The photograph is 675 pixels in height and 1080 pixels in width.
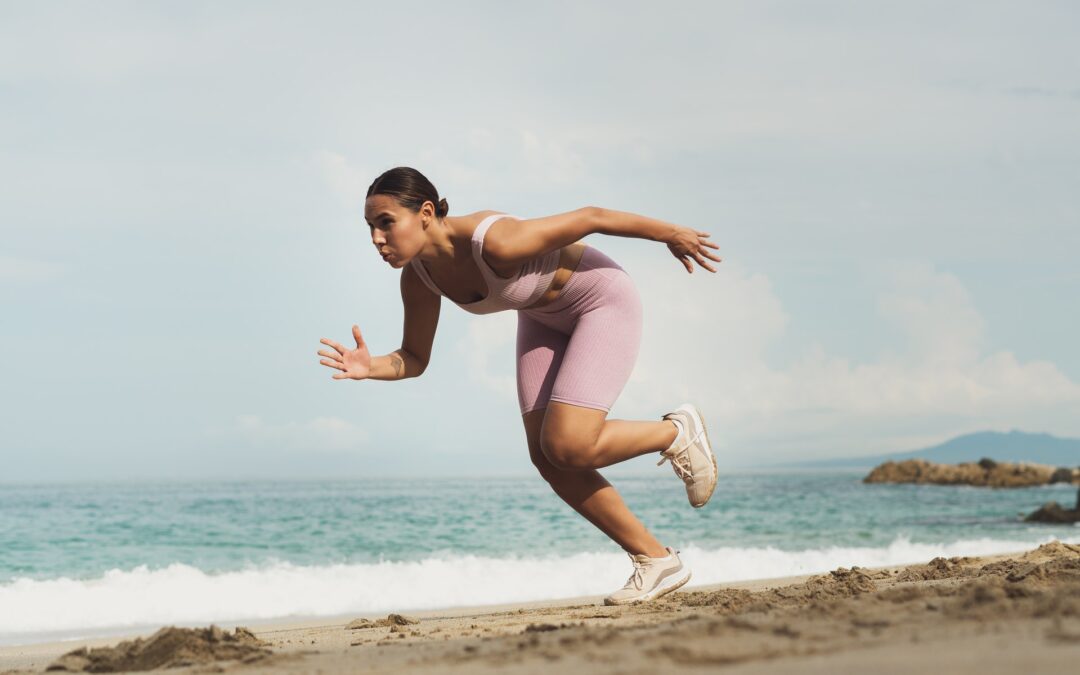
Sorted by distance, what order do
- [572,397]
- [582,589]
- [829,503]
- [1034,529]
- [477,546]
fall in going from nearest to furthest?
[572,397] → [582,589] → [477,546] → [1034,529] → [829,503]

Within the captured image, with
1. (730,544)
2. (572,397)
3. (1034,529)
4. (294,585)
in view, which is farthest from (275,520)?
(572,397)

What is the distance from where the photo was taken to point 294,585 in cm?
862

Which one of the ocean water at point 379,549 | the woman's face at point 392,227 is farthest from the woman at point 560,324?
the ocean water at point 379,549

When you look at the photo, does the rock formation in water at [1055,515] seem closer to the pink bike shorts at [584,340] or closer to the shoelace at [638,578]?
the shoelace at [638,578]

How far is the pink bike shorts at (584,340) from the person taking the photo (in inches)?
156

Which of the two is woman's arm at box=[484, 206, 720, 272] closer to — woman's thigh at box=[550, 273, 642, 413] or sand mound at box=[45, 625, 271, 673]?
woman's thigh at box=[550, 273, 642, 413]

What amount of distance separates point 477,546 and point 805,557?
4.58m

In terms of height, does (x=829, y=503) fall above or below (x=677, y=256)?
below

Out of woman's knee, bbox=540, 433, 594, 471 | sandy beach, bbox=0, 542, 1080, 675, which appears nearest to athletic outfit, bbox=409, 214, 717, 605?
woman's knee, bbox=540, 433, 594, 471

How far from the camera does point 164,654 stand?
9.69 ft

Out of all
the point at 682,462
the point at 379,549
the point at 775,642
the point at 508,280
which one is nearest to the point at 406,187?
the point at 508,280

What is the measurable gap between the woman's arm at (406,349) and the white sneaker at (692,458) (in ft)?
3.72

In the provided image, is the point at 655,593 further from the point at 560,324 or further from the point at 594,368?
the point at 560,324

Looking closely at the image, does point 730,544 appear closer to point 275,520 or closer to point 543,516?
point 543,516
